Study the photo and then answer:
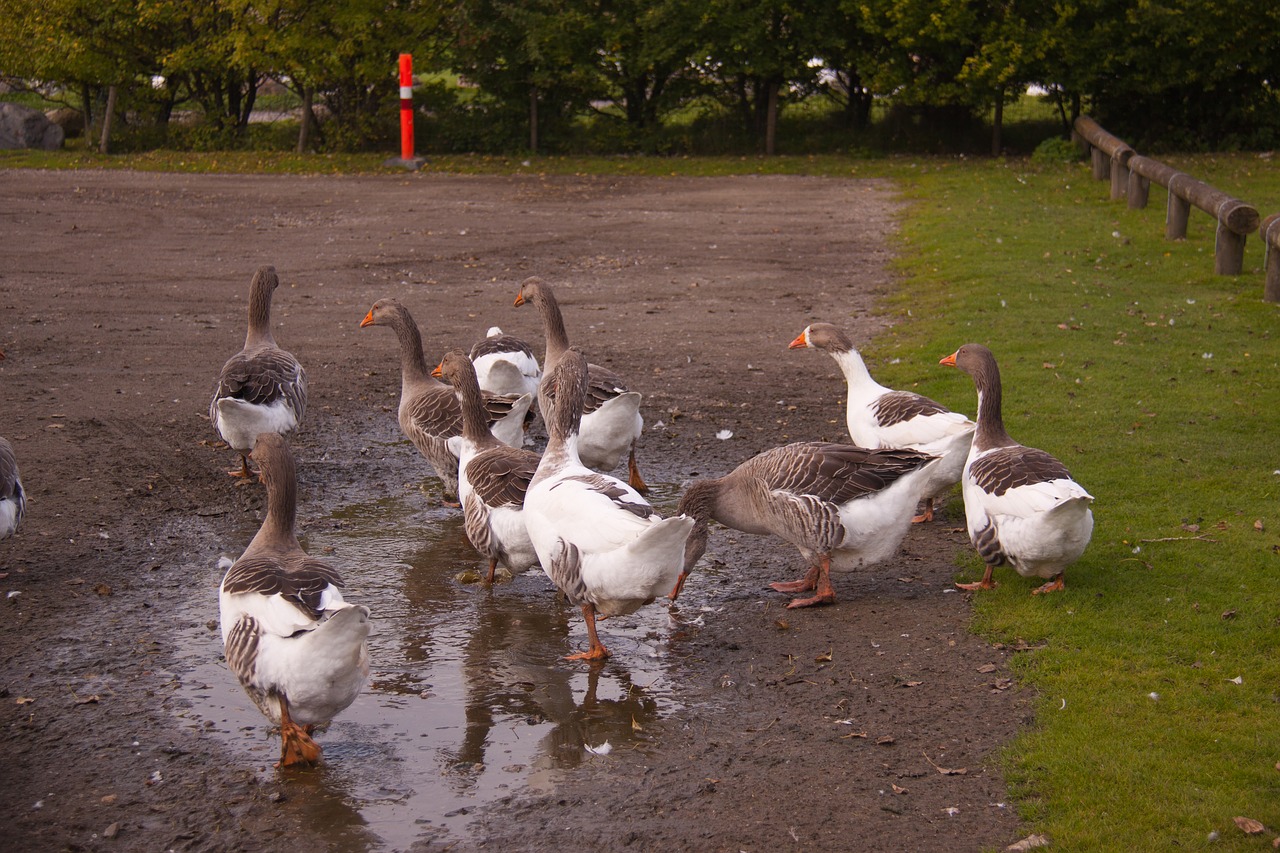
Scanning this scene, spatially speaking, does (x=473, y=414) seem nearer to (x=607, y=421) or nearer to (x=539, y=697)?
(x=607, y=421)

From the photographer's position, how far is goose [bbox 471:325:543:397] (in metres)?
8.09

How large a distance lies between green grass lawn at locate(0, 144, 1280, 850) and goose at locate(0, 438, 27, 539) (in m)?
5.00

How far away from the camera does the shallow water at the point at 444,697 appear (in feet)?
14.7

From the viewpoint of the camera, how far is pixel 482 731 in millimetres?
5000

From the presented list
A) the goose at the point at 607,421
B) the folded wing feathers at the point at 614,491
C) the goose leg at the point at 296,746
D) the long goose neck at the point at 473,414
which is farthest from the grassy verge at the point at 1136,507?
the long goose neck at the point at 473,414

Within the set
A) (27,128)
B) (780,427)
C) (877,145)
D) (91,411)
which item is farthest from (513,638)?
(27,128)

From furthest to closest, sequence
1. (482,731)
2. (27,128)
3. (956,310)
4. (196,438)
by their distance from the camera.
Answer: (27,128), (956,310), (196,438), (482,731)

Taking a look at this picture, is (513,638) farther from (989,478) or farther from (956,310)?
(956,310)

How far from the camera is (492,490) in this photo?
A: 6.20 m

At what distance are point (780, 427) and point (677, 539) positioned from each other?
3.86m

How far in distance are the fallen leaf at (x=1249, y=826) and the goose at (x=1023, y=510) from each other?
163 centimetres

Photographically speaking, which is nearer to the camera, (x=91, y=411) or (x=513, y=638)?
(x=513, y=638)

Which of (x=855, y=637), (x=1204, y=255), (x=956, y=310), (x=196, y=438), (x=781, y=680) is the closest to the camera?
(x=781, y=680)

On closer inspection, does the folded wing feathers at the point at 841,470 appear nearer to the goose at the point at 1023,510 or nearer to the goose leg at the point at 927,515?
the goose at the point at 1023,510
